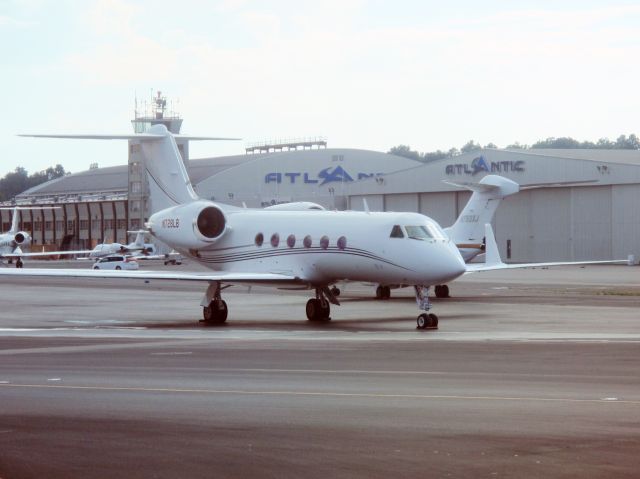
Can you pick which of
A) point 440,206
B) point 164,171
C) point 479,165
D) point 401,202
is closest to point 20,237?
point 401,202

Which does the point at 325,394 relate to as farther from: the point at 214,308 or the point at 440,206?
the point at 440,206

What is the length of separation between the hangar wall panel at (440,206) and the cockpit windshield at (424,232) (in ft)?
202

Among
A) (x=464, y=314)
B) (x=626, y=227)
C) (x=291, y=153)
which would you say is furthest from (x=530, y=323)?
(x=291, y=153)

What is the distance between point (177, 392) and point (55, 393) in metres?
Result: 1.58

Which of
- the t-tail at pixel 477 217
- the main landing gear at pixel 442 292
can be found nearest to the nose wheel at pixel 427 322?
the main landing gear at pixel 442 292

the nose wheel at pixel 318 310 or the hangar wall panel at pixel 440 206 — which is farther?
the hangar wall panel at pixel 440 206

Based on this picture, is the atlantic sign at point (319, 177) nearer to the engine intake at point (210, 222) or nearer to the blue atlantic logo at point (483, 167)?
the blue atlantic logo at point (483, 167)

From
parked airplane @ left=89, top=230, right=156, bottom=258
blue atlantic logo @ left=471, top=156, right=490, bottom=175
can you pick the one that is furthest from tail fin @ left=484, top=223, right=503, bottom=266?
parked airplane @ left=89, top=230, right=156, bottom=258

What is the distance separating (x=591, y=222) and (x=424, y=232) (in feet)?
179

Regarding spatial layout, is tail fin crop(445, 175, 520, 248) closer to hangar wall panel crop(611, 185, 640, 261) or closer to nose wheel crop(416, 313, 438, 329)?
nose wheel crop(416, 313, 438, 329)

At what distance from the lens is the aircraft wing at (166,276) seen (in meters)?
29.2

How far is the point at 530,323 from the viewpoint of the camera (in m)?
29.7

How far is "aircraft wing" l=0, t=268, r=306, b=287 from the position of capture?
95.7ft

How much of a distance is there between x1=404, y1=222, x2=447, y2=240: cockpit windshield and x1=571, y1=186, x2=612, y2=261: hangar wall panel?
5266 centimetres
